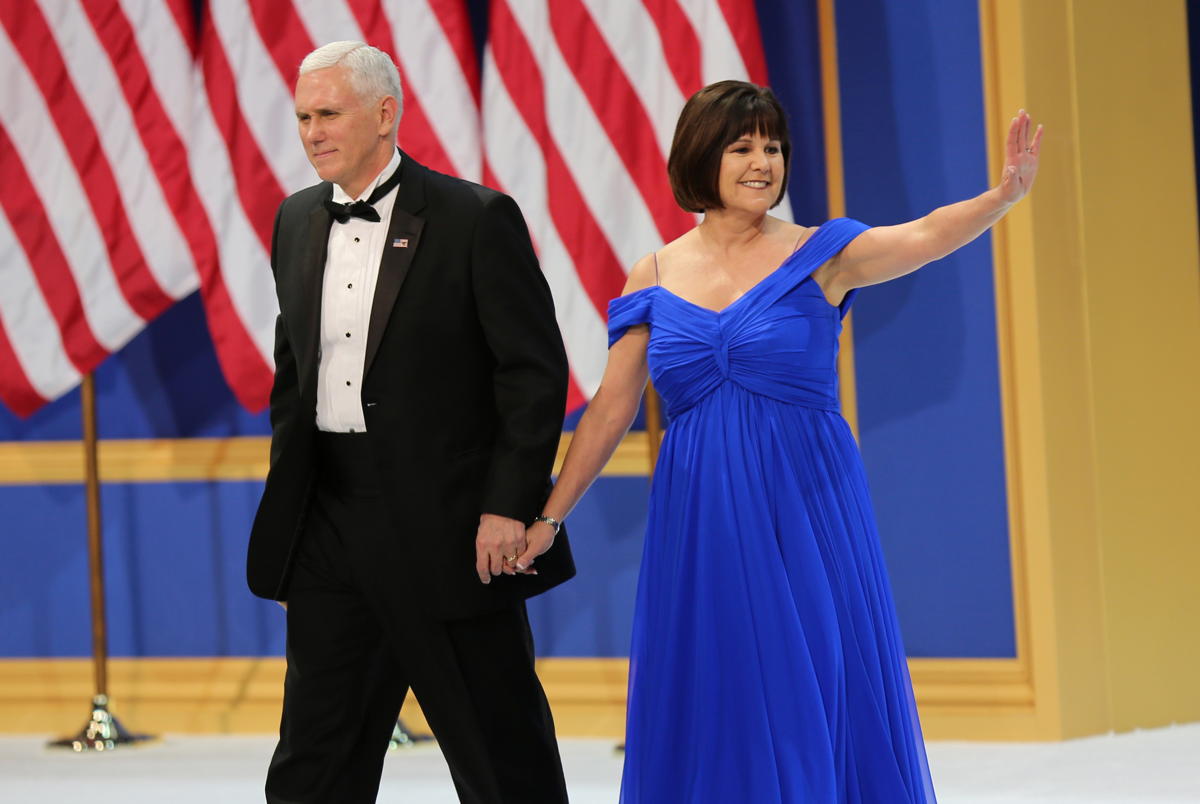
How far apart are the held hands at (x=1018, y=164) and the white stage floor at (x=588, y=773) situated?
1.97 m

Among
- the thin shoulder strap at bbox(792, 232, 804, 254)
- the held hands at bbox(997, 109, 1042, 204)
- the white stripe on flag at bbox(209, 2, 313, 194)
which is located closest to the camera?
the held hands at bbox(997, 109, 1042, 204)

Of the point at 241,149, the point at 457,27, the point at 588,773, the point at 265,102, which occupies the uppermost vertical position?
the point at 457,27

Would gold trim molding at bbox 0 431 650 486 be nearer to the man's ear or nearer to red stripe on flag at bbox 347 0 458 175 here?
red stripe on flag at bbox 347 0 458 175

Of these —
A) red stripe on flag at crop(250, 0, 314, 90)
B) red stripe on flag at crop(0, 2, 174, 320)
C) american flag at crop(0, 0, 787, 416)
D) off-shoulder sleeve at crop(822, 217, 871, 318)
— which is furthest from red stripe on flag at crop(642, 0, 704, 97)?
red stripe on flag at crop(0, 2, 174, 320)

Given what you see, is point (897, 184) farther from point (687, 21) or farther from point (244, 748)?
point (244, 748)

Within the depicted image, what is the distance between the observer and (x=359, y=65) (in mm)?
2986

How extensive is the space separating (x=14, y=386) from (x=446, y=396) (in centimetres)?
272

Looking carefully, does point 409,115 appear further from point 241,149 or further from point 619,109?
point 619,109

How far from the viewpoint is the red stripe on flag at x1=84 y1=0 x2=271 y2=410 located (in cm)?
498

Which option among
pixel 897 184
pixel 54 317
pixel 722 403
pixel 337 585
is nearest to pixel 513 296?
pixel 722 403

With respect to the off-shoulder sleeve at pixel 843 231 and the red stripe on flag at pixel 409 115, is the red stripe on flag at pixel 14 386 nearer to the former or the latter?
the red stripe on flag at pixel 409 115

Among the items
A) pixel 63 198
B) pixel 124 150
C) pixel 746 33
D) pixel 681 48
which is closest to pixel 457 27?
pixel 681 48

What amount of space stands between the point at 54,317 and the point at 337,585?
252cm

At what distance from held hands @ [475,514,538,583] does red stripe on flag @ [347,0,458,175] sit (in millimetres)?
2050
